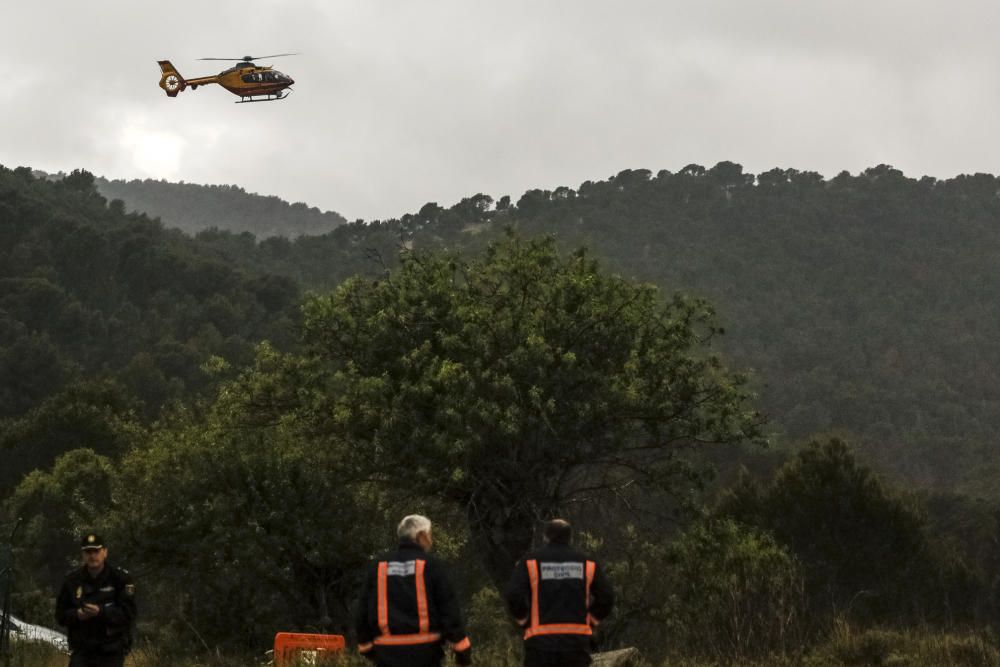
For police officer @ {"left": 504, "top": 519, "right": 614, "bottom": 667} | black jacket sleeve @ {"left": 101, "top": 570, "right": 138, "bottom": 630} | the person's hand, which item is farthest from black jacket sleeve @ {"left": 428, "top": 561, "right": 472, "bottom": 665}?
the person's hand

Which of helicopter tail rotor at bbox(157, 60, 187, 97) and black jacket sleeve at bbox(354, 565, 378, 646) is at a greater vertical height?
helicopter tail rotor at bbox(157, 60, 187, 97)

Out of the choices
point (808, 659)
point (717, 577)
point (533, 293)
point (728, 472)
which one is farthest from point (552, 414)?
point (728, 472)

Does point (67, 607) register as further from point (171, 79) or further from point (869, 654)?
point (171, 79)

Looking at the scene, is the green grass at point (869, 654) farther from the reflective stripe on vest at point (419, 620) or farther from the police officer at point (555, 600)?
the reflective stripe on vest at point (419, 620)

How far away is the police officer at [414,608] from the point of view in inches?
338

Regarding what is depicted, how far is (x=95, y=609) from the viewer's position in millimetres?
9773

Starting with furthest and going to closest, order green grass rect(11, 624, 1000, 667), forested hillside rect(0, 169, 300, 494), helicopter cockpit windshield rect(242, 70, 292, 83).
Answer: helicopter cockpit windshield rect(242, 70, 292, 83)
forested hillside rect(0, 169, 300, 494)
green grass rect(11, 624, 1000, 667)

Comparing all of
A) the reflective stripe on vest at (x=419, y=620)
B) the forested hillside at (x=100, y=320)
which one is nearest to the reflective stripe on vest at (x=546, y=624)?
the reflective stripe on vest at (x=419, y=620)

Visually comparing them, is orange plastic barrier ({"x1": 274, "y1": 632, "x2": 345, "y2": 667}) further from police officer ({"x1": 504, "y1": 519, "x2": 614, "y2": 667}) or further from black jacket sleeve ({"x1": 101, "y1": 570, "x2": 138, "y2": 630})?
police officer ({"x1": 504, "y1": 519, "x2": 614, "y2": 667})

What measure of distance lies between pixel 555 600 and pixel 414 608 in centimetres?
110

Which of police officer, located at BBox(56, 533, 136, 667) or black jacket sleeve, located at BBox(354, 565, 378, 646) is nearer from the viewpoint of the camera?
black jacket sleeve, located at BBox(354, 565, 378, 646)

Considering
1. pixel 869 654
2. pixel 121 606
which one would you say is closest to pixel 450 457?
pixel 869 654

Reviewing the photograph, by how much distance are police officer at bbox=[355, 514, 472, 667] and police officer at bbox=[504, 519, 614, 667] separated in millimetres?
720

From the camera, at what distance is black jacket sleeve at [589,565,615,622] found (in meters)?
9.33
